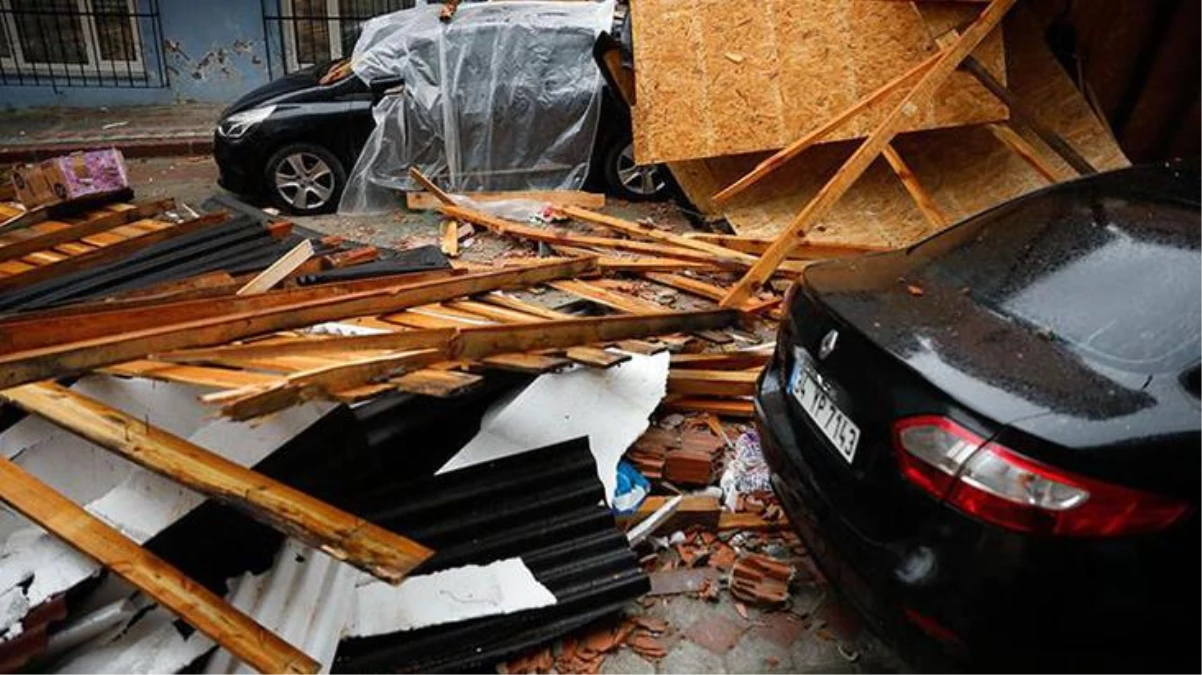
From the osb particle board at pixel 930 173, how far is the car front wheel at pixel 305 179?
11.0 ft

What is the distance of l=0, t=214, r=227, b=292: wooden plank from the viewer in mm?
5125

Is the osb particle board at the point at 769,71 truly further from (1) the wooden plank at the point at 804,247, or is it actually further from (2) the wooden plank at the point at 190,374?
(2) the wooden plank at the point at 190,374

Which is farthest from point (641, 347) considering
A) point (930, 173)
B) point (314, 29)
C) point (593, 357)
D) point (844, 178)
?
point (314, 29)

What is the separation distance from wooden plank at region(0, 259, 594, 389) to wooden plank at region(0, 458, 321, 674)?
Answer: 1.44 feet

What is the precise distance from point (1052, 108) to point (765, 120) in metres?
2.45

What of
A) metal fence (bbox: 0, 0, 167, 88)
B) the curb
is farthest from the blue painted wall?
the curb

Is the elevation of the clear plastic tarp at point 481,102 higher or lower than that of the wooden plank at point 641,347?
higher

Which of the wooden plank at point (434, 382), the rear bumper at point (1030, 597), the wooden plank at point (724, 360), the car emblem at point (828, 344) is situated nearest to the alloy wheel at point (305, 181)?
the wooden plank at point (724, 360)

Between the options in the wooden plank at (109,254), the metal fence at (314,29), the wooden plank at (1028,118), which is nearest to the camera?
the wooden plank at (109,254)

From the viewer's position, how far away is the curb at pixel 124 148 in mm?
9453

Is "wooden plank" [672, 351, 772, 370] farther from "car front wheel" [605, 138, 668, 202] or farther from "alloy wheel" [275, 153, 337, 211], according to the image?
"alloy wheel" [275, 153, 337, 211]

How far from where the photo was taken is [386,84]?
7.59 meters

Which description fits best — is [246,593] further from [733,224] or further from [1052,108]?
[1052,108]

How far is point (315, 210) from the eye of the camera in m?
7.81
